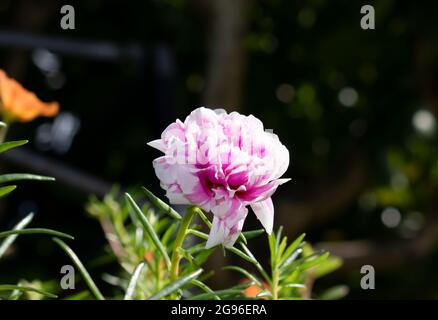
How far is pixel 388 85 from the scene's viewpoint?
3348 mm

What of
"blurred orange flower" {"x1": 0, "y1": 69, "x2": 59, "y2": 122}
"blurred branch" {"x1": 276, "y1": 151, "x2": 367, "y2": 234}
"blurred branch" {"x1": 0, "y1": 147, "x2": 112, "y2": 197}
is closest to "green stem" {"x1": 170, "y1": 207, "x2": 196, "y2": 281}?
"blurred orange flower" {"x1": 0, "y1": 69, "x2": 59, "y2": 122}

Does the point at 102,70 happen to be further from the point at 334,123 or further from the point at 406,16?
the point at 406,16

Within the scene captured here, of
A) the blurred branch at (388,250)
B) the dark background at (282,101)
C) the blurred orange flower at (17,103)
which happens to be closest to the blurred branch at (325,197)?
the dark background at (282,101)

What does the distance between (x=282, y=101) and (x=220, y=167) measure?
2902 millimetres

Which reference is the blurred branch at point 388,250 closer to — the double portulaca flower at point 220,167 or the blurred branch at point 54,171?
the blurred branch at point 54,171

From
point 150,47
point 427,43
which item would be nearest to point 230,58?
point 150,47

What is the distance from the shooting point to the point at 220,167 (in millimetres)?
504

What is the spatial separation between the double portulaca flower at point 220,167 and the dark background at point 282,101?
2.39 m

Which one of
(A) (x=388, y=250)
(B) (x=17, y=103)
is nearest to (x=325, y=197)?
(A) (x=388, y=250)

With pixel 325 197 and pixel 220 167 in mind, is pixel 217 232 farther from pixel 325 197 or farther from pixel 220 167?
pixel 325 197

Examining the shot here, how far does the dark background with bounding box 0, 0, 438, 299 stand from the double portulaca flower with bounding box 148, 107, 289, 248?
239 centimetres

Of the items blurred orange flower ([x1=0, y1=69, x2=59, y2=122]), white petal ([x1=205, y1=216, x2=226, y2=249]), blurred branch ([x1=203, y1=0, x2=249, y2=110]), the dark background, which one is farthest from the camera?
the dark background

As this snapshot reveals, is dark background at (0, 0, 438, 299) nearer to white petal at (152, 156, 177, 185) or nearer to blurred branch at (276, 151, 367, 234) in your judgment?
blurred branch at (276, 151, 367, 234)

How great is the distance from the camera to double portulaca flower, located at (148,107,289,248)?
50 centimetres
